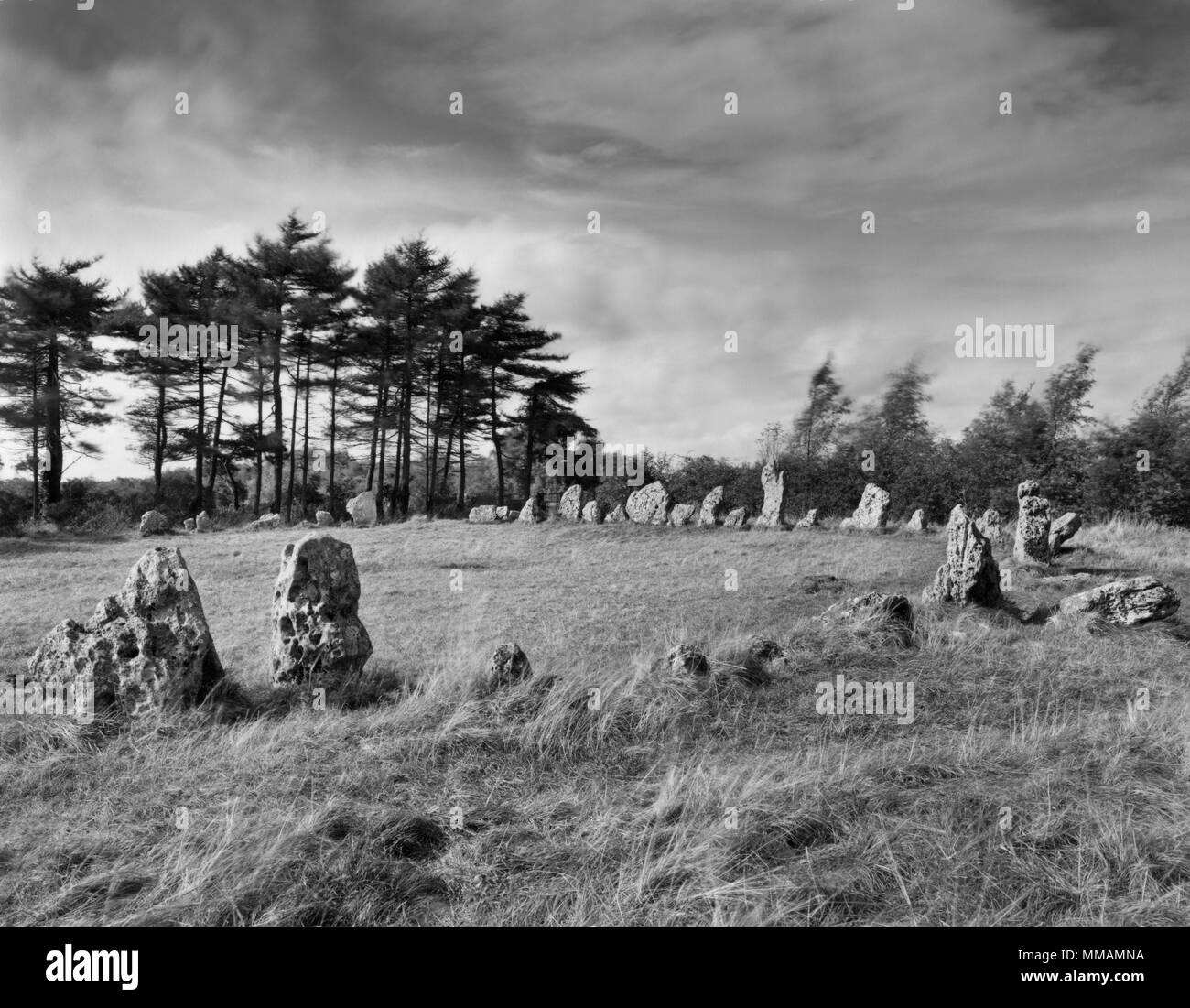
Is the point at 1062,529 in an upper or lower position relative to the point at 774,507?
lower

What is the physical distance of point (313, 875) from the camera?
321 centimetres

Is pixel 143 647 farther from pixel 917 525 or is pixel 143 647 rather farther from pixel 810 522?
pixel 917 525

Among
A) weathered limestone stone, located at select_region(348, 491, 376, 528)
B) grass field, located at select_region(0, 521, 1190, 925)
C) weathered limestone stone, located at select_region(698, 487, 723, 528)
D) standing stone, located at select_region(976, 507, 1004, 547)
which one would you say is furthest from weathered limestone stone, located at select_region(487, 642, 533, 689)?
weathered limestone stone, located at select_region(348, 491, 376, 528)

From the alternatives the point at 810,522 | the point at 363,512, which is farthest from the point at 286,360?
the point at 810,522

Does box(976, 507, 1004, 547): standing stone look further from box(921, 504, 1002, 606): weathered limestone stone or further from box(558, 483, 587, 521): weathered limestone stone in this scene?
box(558, 483, 587, 521): weathered limestone stone

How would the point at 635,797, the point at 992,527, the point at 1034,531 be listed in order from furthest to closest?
1. the point at 992,527
2. the point at 1034,531
3. the point at 635,797

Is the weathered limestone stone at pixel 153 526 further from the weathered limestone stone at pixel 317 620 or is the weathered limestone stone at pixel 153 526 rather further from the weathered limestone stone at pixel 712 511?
the weathered limestone stone at pixel 317 620

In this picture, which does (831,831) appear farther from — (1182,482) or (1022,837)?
(1182,482)

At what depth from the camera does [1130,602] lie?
339 inches

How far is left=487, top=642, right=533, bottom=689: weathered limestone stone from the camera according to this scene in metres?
5.63

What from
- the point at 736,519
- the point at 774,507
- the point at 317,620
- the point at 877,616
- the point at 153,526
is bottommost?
the point at 877,616

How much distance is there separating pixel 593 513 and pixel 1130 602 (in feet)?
44.5

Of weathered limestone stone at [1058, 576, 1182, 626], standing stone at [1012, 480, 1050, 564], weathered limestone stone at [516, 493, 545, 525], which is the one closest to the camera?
weathered limestone stone at [1058, 576, 1182, 626]

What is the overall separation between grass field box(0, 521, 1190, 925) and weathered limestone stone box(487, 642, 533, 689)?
0.48 feet
